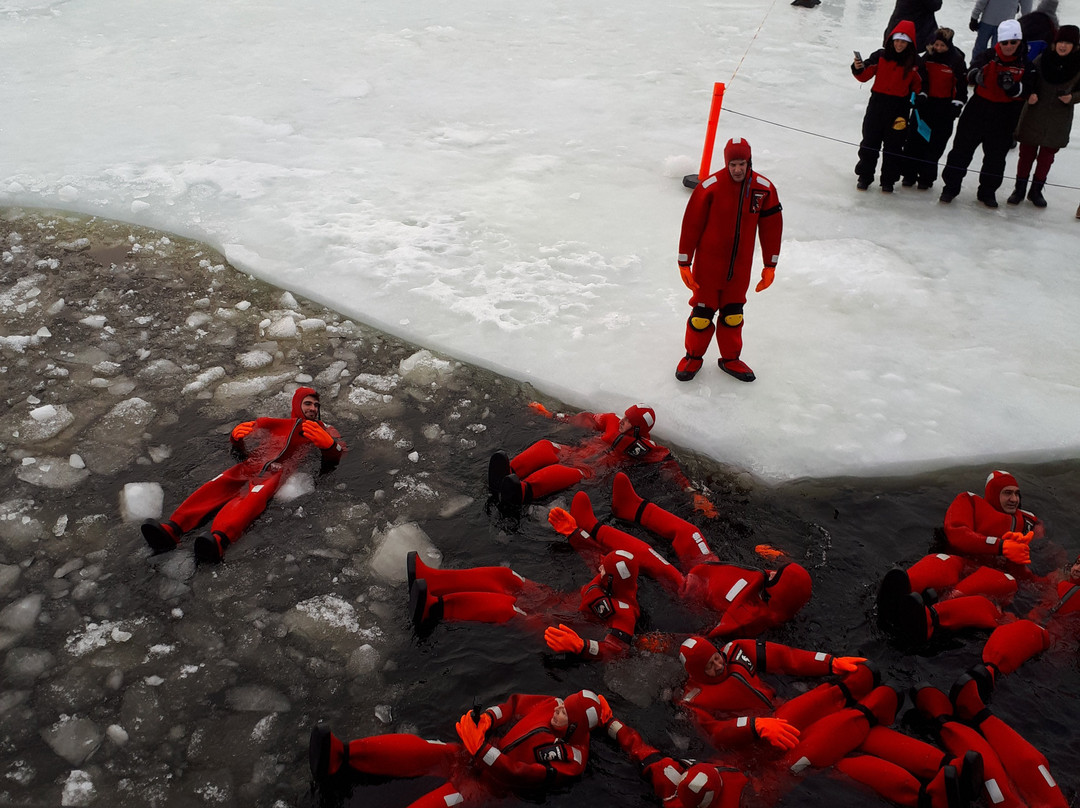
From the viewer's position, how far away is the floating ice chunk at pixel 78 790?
10.1 ft

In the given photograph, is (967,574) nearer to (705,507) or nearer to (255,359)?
(705,507)

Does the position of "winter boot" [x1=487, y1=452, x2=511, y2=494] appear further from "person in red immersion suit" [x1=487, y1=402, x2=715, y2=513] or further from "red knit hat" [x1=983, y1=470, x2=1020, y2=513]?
"red knit hat" [x1=983, y1=470, x2=1020, y2=513]

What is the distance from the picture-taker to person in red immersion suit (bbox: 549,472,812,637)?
150 inches

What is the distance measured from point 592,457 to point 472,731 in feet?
6.25

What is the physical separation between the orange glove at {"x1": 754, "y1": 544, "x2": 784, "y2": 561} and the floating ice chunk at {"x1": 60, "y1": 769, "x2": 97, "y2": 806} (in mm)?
3061

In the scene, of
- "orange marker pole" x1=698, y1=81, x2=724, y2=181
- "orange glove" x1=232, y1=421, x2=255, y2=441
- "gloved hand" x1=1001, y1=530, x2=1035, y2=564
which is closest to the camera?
"gloved hand" x1=1001, y1=530, x2=1035, y2=564

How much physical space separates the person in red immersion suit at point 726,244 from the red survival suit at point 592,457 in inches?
29.1

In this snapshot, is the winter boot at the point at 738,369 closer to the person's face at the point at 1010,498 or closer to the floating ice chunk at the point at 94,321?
the person's face at the point at 1010,498

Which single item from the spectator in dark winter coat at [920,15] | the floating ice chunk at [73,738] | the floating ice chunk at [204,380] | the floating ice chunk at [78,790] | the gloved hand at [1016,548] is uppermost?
the spectator in dark winter coat at [920,15]

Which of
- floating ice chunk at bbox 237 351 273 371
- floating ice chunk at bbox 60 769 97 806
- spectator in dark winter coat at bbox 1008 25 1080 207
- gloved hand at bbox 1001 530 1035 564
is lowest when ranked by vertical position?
floating ice chunk at bbox 60 769 97 806

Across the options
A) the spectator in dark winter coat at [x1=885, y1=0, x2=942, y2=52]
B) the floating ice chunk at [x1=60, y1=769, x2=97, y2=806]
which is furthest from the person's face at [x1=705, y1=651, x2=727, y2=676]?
the spectator in dark winter coat at [x1=885, y1=0, x2=942, y2=52]

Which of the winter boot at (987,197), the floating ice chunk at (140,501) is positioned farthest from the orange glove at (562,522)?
the winter boot at (987,197)

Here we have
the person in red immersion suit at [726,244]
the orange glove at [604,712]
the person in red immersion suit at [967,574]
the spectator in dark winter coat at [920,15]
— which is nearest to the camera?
the orange glove at [604,712]

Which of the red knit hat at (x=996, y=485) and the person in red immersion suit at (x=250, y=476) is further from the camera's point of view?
the red knit hat at (x=996, y=485)
